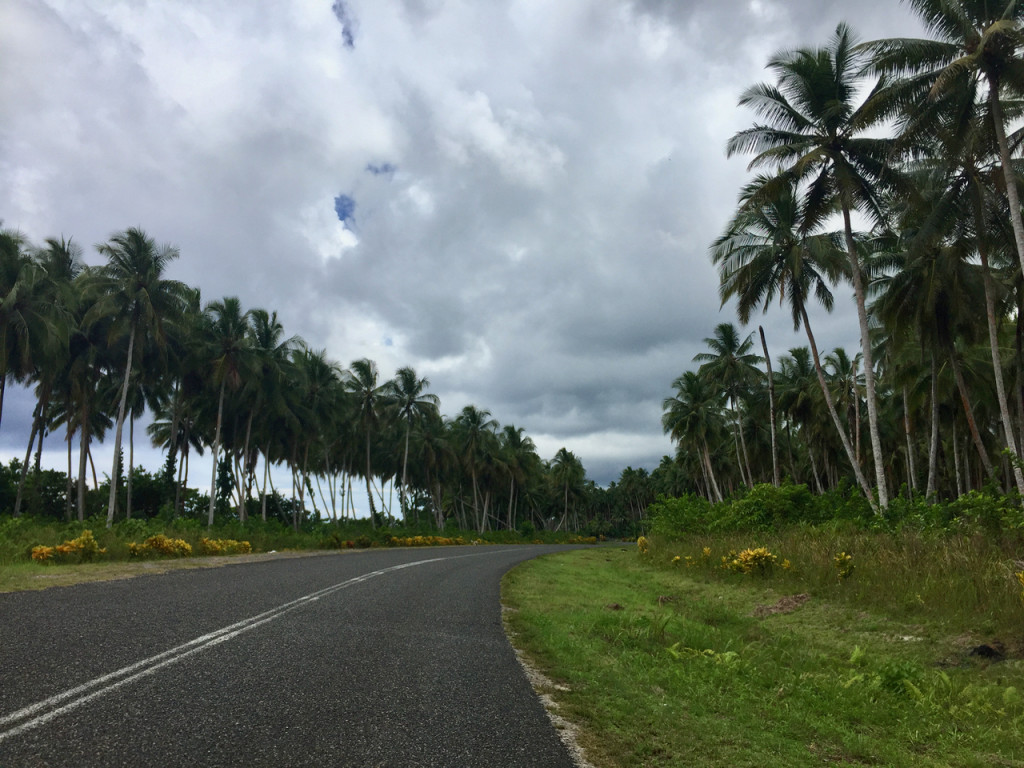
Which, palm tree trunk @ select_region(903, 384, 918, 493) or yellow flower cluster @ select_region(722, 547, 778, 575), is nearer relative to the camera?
yellow flower cluster @ select_region(722, 547, 778, 575)

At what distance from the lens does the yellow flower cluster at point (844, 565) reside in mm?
11938

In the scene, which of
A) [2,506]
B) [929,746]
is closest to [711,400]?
[929,746]

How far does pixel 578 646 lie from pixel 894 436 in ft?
161

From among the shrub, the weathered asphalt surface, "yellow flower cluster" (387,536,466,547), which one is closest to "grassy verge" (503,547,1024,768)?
the weathered asphalt surface

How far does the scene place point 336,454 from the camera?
194 feet

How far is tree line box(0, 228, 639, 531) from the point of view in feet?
95.4

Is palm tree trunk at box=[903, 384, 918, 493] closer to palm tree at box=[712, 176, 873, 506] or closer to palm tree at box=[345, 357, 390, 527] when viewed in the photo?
palm tree at box=[712, 176, 873, 506]

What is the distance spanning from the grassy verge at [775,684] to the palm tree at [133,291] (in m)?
27.2

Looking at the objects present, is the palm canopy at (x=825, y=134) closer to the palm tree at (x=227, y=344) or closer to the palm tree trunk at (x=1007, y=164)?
the palm tree trunk at (x=1007, y=164)

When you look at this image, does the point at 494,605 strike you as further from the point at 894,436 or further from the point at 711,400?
the point at 894,436

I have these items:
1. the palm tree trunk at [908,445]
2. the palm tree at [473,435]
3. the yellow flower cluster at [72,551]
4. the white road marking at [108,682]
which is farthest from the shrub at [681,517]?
the palm tree at [473,435]

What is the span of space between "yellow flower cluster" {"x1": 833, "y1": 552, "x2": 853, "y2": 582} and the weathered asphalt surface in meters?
7.18

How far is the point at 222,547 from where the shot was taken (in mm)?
21312

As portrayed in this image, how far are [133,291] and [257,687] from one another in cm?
3156
